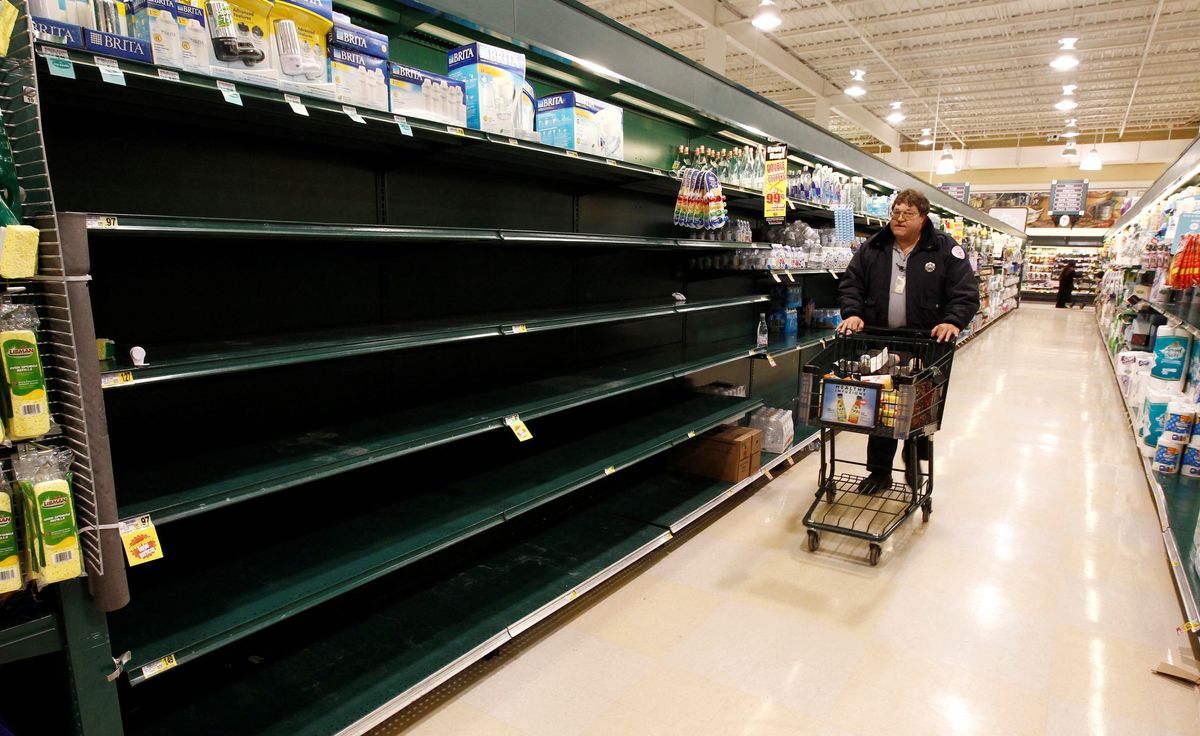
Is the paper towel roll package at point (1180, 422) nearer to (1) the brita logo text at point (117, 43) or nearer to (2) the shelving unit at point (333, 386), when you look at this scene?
(2) the shelving unit at point (333, 386)

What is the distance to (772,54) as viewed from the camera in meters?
11.2

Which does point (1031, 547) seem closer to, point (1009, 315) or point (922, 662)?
point (922, 662)

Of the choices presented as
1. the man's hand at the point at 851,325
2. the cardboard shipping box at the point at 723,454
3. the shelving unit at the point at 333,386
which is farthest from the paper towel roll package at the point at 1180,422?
the shelving unit at the point at 333,386

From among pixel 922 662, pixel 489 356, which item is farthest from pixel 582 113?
pixel 922 662

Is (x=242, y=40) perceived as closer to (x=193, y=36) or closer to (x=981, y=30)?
(x=193, y=36)

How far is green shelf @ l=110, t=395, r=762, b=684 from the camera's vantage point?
1634mm

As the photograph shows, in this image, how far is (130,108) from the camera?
1.75m

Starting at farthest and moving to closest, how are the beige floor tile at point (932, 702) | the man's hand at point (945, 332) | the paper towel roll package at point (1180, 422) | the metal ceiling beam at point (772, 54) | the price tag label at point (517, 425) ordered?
1. the metal ceiling beam at point (772, 54)
2. the paper towel roll package at point (1180, 422)
3. the man's hand at point (945, 332)
4. the price tag label at point (517, 425)
5. the beige floor tile at point (932, 702)

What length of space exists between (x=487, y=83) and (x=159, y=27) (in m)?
1.01

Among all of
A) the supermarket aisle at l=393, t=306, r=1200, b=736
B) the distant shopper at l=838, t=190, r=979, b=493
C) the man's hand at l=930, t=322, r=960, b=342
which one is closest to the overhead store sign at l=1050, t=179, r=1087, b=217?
the supermarket aisle at l=393, t=306, r=1200, b=736

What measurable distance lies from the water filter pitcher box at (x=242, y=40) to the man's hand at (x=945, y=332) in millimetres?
3011

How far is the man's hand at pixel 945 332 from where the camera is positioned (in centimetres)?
322

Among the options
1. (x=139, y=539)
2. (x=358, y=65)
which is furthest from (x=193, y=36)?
(x=139, y=539)

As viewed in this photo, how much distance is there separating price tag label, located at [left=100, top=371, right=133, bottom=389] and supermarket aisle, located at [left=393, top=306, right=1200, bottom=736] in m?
1.37
